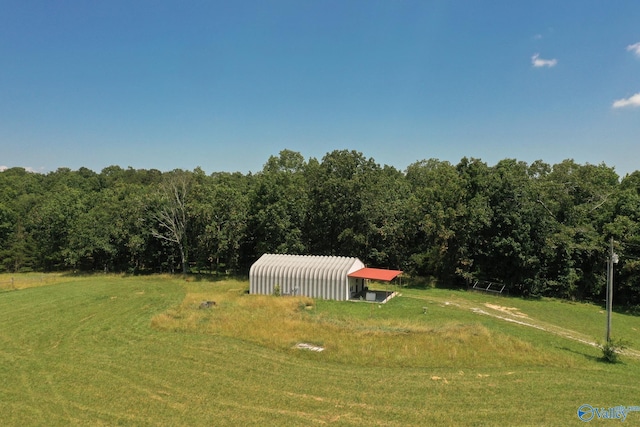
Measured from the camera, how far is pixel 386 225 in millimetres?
43594

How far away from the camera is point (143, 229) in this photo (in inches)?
1922

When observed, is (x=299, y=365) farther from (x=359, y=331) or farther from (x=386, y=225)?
(x=386, y=225)

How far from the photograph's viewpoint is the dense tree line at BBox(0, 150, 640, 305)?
37.7 meters

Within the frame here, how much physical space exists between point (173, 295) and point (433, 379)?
83.5 ft

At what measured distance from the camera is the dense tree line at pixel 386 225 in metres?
37.7

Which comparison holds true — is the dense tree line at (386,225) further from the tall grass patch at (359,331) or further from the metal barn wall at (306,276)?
the tall grass patch at (359,331)

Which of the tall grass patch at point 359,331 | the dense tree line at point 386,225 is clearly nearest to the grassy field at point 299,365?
the tall grass patch at point 359,331

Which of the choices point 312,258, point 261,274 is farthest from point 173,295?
point 312,258

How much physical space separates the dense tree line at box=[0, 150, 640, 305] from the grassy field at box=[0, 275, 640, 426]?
364 inches

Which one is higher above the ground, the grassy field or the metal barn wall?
the metal barn wall

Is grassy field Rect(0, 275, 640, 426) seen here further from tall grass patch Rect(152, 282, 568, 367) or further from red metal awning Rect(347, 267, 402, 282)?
red metal awning Rect(347, 267, 402, 282)

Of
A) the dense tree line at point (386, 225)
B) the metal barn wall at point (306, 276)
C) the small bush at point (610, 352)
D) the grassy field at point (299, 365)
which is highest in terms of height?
the dense tree line at point (386, 225)

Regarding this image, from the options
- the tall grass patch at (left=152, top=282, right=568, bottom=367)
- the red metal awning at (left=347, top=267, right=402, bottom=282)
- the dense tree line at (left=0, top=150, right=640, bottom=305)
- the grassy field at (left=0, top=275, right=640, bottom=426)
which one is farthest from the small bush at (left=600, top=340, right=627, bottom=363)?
the dense tree line at (left=0, top=150, right=640, bottom=305)

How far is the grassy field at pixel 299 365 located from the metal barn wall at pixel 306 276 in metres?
3.23
